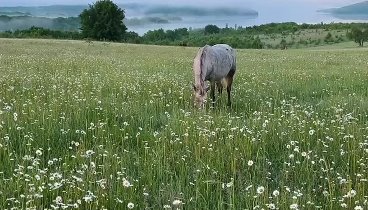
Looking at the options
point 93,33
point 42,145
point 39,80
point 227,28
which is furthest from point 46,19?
point 42,145

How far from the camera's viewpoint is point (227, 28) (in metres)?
149

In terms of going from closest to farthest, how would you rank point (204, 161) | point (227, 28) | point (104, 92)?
point (204, 161)
point (104, 92)
point (227, 28)

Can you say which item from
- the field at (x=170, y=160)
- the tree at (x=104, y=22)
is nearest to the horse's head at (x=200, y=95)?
the field at (x=170, y=160)

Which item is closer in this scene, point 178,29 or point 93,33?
point 93,33

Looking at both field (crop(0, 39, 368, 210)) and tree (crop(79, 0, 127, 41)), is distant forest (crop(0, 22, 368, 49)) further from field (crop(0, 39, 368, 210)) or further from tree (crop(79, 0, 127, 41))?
field (crop(0, 39, 368, 210))

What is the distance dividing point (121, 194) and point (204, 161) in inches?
66.4

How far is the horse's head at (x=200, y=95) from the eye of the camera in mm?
11603

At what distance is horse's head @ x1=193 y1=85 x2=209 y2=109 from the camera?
457 inches

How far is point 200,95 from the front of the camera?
39.0 ft

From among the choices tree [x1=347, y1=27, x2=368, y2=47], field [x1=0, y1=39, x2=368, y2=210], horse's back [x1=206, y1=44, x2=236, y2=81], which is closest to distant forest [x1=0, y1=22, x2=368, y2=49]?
tree [x1=347, y1=27, x2=368, y2=47]

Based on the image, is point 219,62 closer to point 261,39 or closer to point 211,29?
point 261,39

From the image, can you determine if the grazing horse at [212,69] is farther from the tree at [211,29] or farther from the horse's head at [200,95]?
the tree at [211,29]

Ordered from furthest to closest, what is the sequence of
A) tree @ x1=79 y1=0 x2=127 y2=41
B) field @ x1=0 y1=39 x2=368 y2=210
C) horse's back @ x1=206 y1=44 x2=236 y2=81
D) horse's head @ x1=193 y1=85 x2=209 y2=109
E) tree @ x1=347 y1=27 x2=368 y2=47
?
tree @ x1=79 y1=0 x2=127 y2=41 → tree @ x1=347 y1=27 x2=368 y2=47 → horse's back @ x1=206 y1=44 x2=236 y2=81 → horse's head @ x1=193 y1=85 x2=209 y2=109 → field @ x1=0 y1=39 x2=368 y2=210

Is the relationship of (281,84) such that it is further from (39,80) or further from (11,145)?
(11,145)
